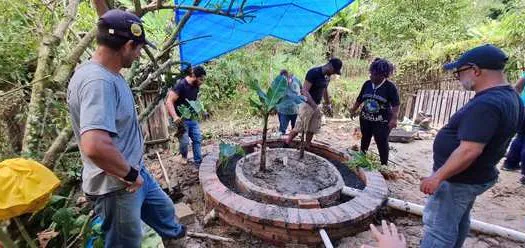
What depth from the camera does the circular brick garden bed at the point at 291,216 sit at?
3.06 meters

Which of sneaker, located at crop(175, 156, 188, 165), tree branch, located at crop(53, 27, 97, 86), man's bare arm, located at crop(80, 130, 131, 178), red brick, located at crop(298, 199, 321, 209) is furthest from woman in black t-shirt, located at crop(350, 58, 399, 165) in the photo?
man's bare arm, located at crop(80, 130, 131, 178)

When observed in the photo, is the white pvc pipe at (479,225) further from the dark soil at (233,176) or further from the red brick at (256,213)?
the red brick at (256,213)

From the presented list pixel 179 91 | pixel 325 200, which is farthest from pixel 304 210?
pixel 179 91

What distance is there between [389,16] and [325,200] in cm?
853

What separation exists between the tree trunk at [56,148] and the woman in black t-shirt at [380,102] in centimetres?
347

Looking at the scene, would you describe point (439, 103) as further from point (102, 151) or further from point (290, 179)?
point (102, 151)

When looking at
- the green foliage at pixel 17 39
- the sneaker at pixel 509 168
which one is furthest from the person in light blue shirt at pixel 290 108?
the green foliage at pixel 17 39

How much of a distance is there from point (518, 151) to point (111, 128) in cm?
570

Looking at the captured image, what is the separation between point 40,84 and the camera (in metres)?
2.77

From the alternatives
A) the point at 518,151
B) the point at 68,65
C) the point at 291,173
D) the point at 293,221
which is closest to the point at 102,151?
the point at 68,65

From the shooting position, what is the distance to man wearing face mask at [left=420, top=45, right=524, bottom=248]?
6.67 ft

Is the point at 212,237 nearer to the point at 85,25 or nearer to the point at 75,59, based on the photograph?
the point at 75,59

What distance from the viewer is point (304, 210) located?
127 inches

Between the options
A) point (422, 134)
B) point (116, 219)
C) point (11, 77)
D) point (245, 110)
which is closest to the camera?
point (116, 219)
